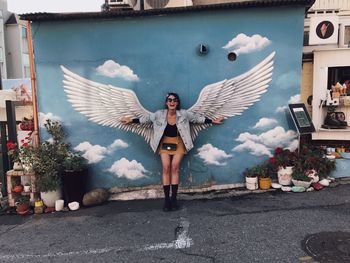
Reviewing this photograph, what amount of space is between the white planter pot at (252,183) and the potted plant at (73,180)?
330cm

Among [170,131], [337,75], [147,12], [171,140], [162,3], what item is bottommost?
[171,140]

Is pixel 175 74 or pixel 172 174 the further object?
pixel 175 74

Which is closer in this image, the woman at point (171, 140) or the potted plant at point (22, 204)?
the woman at point (171, 140)

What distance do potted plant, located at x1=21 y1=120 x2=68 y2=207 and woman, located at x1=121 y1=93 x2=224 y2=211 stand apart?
202cm

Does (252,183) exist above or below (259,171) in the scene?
below

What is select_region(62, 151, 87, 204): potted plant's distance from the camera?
6.25m

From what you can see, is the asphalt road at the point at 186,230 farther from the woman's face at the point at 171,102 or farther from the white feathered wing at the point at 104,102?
the woman's face at the point at 171,102

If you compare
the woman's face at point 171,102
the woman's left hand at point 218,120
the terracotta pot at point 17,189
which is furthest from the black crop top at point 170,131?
the terracotta pot at point 17,189

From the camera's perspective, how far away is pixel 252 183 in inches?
253

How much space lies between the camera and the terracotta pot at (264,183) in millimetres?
6422

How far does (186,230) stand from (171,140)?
170 centimetres

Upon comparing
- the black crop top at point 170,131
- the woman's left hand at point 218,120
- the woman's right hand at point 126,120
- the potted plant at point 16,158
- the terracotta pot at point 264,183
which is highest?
the woman's right hand at point 126,120

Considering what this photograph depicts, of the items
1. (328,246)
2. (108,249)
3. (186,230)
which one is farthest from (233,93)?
(108,249)

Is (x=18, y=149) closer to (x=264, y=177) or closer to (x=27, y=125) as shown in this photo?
(x=27, y=125)
